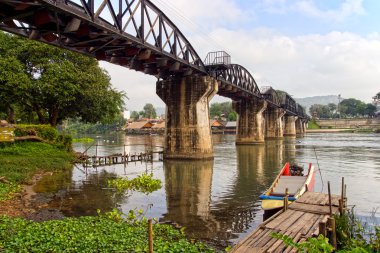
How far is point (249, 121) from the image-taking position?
249 feet

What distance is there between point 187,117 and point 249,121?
1546 inches

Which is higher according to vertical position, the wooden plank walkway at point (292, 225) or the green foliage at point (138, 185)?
the wooden plank walkway at point (292, 225)

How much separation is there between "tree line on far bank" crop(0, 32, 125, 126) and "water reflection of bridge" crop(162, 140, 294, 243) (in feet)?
45.0

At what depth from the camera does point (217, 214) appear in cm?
1619

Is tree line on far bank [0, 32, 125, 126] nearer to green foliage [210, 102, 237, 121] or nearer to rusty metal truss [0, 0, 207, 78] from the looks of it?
rusty metal truss [0, 0, 207, 78]

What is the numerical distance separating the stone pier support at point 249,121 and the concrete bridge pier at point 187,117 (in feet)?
117

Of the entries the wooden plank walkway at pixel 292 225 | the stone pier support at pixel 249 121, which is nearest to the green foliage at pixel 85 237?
the wooden plank walkway at pixel 292 225

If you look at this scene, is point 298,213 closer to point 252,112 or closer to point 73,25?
point 73,25

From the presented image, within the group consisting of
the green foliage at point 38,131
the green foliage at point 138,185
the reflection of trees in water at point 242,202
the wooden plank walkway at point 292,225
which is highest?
the green foliage at point 38,131

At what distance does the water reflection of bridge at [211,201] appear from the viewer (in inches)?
554

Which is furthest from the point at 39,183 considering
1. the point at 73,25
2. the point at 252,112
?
the point at 252,112

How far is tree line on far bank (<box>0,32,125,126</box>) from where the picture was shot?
111 ft

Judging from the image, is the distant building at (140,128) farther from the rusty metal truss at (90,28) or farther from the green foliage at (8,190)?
the green foliage at (8,190)

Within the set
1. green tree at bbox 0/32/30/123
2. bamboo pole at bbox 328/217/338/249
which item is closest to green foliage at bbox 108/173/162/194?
bamboo pole at bbox 328/217/338/249
